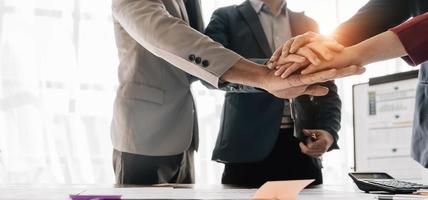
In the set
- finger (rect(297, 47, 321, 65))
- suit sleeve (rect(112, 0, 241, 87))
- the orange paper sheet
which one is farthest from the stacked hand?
the orange paper sheet

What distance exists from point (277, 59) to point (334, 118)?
30cm

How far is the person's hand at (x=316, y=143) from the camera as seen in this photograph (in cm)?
124

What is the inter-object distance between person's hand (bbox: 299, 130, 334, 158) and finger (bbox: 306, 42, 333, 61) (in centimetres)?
23

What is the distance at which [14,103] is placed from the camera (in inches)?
86.2

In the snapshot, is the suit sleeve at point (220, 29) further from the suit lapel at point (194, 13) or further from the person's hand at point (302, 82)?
the person's hand at point (302, 82)

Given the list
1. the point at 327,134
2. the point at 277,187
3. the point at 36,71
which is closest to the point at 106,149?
the point at 36,71

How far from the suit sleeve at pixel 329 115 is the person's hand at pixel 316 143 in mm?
35

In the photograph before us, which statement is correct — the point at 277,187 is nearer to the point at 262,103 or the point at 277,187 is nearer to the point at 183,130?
the point at 183,130

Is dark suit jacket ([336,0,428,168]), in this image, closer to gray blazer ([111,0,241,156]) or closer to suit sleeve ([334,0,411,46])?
suit sleeve ([334,0,411,46])

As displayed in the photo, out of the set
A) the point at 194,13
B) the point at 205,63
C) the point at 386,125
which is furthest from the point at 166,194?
the point at 386,125

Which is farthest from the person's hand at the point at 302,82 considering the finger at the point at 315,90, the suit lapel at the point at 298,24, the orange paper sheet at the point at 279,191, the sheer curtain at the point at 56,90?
the sheer curtain at the point at 56,90

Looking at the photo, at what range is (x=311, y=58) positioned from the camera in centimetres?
110

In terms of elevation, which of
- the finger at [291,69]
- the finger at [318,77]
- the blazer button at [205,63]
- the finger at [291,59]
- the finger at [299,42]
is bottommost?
the finger at [318,77]

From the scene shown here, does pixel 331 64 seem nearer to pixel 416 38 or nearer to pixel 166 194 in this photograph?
pixel 416 38
